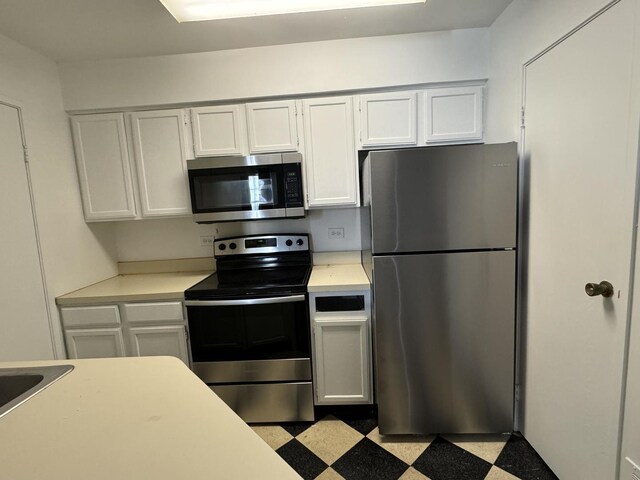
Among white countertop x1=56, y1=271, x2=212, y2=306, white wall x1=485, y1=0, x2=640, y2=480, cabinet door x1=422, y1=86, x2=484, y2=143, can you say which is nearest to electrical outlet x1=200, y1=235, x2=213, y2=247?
white countertop x1=56, y1=271, x2=212, y2=306

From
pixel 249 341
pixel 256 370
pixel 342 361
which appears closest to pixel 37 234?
pixel 249 341

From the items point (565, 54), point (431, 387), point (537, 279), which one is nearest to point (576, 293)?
point (537, 279)

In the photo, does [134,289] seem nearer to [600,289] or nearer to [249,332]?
[249,332]

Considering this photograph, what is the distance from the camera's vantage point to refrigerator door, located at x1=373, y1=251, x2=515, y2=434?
1532mm

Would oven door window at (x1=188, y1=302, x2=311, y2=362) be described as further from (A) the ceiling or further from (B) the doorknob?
(A) the ceiling

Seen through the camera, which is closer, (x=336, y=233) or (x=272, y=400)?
(x=272, y=400)

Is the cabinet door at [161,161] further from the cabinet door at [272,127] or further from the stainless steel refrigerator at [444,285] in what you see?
the stainless steel refrigerator at [444,285]

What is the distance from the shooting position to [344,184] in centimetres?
200

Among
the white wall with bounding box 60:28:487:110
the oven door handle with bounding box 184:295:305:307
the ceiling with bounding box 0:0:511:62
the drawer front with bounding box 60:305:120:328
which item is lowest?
the drawer front with bounding box 60:305:120:328

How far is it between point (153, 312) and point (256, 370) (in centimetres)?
73

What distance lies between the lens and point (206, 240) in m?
2.37

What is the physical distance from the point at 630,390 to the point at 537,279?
544 mm

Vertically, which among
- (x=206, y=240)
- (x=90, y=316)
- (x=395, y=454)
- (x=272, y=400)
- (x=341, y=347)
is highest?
(x=206, y=240)

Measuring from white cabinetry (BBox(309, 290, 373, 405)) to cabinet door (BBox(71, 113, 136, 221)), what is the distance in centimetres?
154
